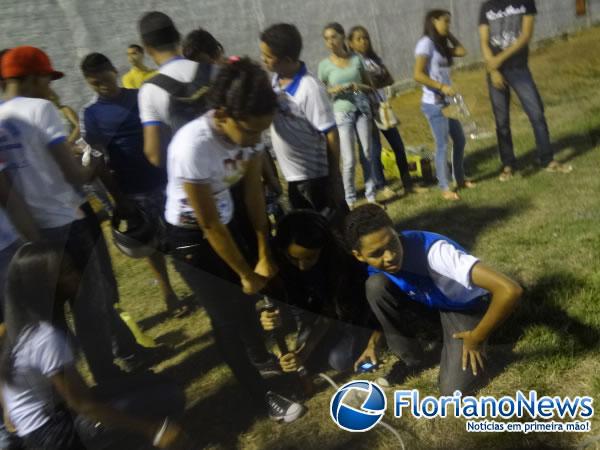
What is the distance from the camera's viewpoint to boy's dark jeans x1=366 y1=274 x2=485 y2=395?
1.91 m

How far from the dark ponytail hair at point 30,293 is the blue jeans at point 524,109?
311 centimetres

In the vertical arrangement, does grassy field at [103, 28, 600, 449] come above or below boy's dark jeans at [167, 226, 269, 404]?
below

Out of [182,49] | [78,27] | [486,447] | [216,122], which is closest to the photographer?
[216,122]

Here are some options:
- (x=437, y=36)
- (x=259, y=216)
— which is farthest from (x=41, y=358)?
(x=437, y=36)

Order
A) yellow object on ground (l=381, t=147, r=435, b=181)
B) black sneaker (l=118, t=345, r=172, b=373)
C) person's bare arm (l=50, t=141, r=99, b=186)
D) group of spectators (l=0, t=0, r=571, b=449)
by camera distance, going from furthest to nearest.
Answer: yellow object on ground (l=381, t=147, r=435, b=181) → black sneaker (l=118, t=345, r=172, b=373) → person's bare arm (l=50, t=141, r=99, b=186) → group of spectators (l=0, t=0, r=571, b=449)

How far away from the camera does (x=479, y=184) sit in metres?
3.85

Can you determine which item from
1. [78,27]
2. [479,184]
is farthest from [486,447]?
[78,27]

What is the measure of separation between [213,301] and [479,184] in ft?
8.53

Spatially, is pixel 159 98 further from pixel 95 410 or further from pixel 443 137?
pixel 443 137

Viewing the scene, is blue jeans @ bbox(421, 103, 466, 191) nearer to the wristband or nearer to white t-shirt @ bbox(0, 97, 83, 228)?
white t-shirt @ bbox(0, 97, 83, 228)

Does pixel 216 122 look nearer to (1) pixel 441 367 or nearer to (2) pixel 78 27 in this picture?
(1) pixel 441 367

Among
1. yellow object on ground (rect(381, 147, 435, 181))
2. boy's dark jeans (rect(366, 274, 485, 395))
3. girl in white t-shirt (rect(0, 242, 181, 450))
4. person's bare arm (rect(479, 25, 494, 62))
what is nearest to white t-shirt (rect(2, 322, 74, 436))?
girl in white t-shirt (rect(0, 242, 181, 450))

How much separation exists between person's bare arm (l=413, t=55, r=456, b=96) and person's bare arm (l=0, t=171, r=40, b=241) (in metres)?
2.47

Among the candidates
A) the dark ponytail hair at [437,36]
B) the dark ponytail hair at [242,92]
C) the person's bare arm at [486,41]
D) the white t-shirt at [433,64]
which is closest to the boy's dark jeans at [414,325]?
the dark ponytail hair at [242,92]
